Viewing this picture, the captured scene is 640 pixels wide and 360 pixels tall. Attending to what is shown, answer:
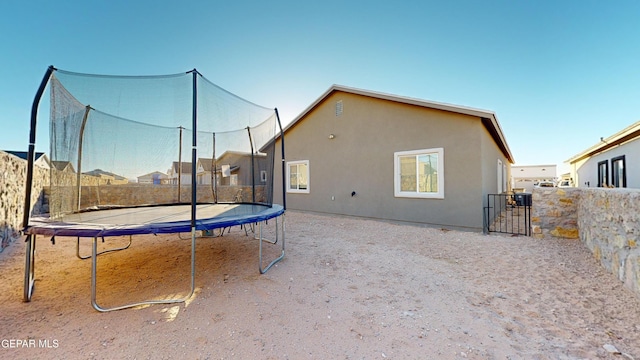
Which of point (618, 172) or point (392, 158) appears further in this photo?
point (618, 172)

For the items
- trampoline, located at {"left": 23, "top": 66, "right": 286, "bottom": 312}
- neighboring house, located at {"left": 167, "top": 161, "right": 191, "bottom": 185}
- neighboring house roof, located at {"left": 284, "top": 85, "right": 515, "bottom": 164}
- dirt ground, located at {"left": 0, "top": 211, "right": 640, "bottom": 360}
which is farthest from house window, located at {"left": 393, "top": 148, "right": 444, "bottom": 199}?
neighboring house, located at {"left": 167, "top": 161, "right": 191, "bottom": 185}

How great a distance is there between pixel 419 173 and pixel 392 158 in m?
0.87

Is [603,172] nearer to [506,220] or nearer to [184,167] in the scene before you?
[506,220]

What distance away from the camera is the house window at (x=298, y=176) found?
31.9ft

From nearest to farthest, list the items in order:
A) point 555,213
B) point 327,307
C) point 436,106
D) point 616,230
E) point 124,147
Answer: point 327,307
point 616,230
point 124,147
point 555,213
point 436,106

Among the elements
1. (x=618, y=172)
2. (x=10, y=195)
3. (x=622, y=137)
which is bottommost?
(x=10, y=195)

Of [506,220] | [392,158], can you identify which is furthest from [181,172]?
[506,220]

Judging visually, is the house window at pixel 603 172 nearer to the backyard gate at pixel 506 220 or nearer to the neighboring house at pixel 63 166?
the backyard gate at pixel 506 220

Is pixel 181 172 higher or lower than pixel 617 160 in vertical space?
lower

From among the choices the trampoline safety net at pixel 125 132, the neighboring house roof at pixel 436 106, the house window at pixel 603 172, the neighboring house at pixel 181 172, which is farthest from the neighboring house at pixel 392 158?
the neighboring house at pixel 181 172

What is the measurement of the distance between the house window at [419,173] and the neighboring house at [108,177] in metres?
6.16

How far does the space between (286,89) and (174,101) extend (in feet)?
15.7

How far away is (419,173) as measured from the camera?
6.84 meters

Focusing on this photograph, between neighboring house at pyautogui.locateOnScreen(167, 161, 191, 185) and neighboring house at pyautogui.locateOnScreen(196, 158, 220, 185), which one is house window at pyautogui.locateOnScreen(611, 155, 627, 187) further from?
neighboring house at pyautogui.locateOnScreen(167, 161, 191, 185)
